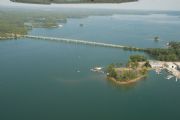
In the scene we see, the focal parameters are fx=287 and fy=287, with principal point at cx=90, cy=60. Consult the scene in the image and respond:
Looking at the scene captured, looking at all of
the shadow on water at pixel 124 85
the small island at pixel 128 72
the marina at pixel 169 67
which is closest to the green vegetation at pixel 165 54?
the marina at pixel 169 67

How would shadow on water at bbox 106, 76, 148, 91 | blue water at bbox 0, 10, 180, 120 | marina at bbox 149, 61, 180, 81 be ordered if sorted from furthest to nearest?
marina at bbox 149, 61, 180, 81 < shadow on water at bbox 106, 76, 148, 91 < blue water at bbox 0, 10, 180, 120

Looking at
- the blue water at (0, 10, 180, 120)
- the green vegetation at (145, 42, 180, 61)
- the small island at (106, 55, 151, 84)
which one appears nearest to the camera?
the blue water at (0, 10, 180, 120)

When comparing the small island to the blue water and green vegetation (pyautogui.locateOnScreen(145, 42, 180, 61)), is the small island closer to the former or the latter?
the blue water

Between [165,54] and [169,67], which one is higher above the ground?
[165,54]

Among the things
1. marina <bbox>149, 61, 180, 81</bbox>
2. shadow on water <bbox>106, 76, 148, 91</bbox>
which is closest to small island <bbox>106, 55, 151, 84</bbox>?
shadow on water <bbox>106, 76, 148, 91</bbox>

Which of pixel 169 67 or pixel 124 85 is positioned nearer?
pixel 124 85

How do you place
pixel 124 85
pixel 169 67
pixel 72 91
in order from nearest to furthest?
pixel 72 91, pixel 124 85, pixel 169 67

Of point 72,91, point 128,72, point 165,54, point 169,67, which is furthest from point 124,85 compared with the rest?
point 165,54

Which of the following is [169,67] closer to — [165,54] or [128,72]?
[165,54]

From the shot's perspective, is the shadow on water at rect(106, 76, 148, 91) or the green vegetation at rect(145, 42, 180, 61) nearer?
the shadow on water at rect(106, 76, 148, 91)
